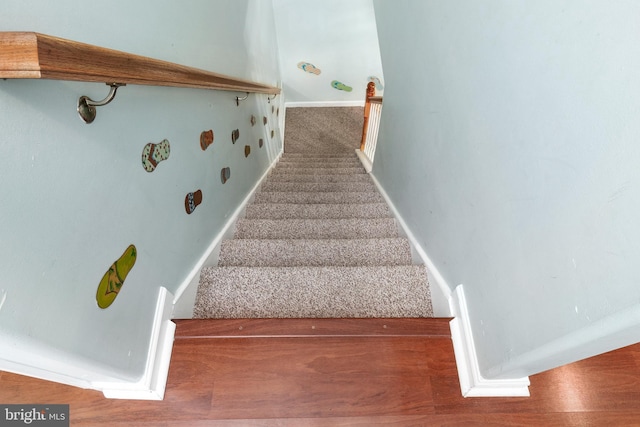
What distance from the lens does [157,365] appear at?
1035mm

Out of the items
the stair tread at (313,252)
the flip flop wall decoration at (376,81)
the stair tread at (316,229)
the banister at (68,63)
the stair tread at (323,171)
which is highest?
the banister at (68,63)

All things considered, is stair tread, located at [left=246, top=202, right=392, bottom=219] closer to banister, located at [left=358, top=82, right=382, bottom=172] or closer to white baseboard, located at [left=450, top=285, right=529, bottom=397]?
banister, located at [left=358, top=82, right=382, bottom=172]

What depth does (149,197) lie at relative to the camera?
98 cm

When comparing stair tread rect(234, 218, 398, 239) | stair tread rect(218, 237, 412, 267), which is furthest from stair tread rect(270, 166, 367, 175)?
stair tread rect(218, 237, 412, 267)

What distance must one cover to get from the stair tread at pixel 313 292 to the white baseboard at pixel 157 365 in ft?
0.67

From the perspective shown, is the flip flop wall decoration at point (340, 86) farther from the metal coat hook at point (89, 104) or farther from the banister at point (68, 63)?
the metal coat hook at point (89, 104)

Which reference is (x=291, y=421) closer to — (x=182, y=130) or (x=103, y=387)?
(x=103, y=387)

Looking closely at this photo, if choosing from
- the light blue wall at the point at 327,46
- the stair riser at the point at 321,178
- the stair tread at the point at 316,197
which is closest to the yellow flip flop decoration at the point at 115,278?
the stair tread at the point at 316,197

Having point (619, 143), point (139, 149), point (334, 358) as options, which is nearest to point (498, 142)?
point (619, 143)

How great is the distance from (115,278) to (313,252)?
37.4 inches

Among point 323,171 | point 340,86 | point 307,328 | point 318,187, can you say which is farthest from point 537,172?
point 340,86

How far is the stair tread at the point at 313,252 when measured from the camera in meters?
1.59

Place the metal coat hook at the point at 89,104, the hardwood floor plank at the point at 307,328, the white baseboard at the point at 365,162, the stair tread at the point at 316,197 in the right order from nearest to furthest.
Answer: the metal coat hook at the point at 89,104 → the hardwood floor plank at the point at 307,328 → the stair tread at the point at 316,197 → the white baseboard at the point at 365,162

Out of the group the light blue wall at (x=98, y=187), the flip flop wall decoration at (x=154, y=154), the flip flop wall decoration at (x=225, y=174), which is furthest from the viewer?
the flip flop wall decoration at (x=225, y=174)
